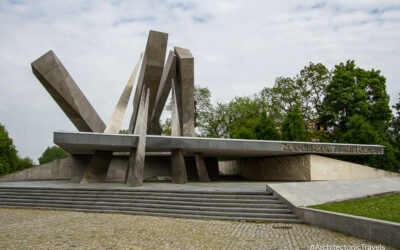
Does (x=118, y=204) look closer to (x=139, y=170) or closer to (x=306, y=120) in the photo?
(x=139, y=170)

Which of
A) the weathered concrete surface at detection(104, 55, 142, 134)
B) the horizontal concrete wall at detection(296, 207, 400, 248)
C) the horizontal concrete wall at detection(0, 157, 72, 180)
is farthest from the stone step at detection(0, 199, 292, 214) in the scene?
the horizontal concrete wall at detection(0, 157, 72, 180)

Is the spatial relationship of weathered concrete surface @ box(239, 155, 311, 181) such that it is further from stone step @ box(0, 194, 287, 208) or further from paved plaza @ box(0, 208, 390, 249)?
paved plaza @ box(0, 208, 390, 249)

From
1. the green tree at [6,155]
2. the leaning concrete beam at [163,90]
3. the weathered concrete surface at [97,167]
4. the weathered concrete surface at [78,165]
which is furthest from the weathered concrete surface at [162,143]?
the green tree at [6,155]

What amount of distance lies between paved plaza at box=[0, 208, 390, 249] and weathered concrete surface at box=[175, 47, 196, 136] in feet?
37.0

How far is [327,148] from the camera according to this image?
60.7ft

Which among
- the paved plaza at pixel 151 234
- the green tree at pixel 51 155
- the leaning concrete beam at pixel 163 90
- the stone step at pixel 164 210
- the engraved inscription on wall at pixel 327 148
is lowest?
the paved plaza at pixel 151 234

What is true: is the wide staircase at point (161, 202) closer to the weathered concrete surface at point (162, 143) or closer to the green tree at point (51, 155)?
the weathered concrete surface at point (162, 143)

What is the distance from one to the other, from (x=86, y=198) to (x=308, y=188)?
8321mm

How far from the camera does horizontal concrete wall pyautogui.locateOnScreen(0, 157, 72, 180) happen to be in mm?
24797

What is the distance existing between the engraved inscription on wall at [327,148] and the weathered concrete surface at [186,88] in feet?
20.5

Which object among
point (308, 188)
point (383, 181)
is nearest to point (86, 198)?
point (308, 188)

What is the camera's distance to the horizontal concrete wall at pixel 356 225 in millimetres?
5906

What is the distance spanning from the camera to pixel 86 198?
1210 cm

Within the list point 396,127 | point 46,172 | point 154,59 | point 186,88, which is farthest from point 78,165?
point 396,127
